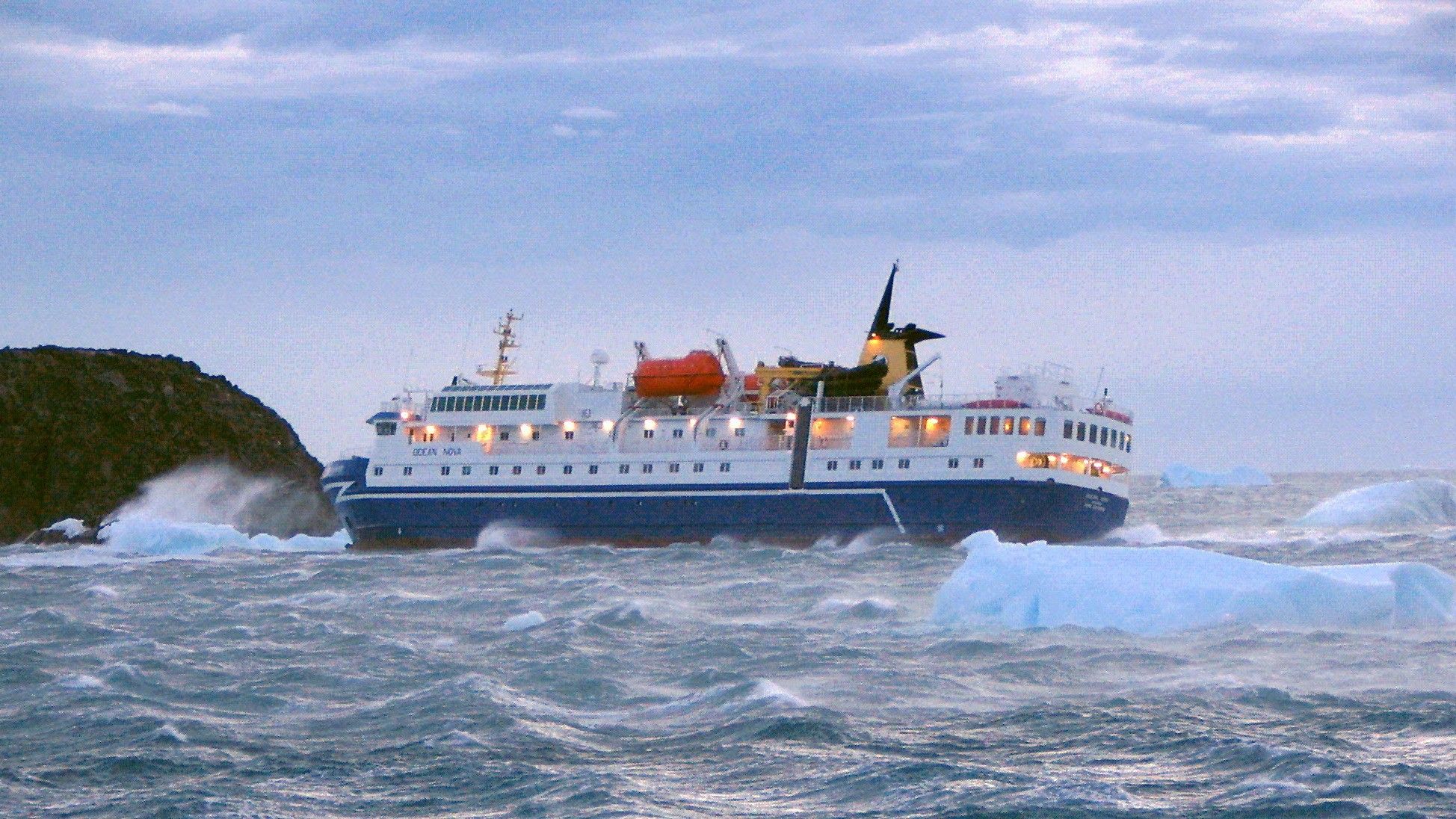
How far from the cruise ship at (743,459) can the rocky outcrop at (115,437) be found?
816 inches

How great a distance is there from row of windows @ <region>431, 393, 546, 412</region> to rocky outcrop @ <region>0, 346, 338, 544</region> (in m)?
24.0

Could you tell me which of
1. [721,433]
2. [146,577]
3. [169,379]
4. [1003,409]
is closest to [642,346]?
[721,433]

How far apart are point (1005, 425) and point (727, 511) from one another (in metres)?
9.22

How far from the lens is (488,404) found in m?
57.3

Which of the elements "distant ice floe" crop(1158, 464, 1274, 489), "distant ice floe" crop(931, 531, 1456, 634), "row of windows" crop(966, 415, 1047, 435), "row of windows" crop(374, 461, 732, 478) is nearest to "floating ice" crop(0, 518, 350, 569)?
"row of windows" crop(374, 461, 732, 478)

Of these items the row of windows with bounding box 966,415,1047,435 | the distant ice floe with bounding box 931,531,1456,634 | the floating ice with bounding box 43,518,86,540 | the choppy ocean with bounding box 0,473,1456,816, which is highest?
the row of windows with bounding box 966,415,1047,435

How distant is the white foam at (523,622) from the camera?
29719 mm

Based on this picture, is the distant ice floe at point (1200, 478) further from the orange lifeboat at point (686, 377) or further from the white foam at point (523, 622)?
the white foam at point (523, 622)

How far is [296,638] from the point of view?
1136 inches

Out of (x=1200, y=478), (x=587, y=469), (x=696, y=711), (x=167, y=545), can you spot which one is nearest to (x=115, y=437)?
(x=167, y=545)

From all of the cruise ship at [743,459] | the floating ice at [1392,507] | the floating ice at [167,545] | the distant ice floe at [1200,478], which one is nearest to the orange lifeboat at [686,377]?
the cruise ship at [743,459]

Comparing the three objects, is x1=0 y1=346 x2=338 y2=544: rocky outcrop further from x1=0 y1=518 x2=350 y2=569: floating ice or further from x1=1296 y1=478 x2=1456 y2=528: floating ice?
x1=1296 y1=478 x2=1456 y2=528: floating ice

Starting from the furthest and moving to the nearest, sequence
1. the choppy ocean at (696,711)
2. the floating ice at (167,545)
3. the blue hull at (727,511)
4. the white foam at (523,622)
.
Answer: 1. the floating ice at (167,545)
2. the blue hull at (727,511)
3. the white foam at (523,622)
4. the choppy ocean at (696,711)

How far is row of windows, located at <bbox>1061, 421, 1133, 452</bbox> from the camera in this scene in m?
49.6
